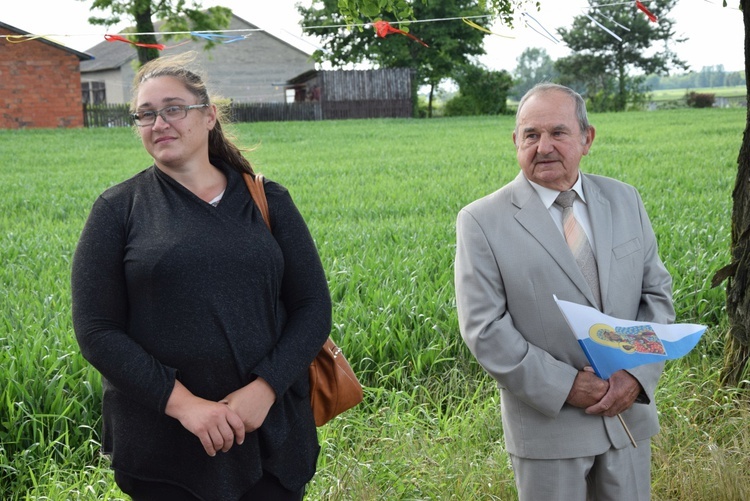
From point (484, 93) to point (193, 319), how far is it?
141ft

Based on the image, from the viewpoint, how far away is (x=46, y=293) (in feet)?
20.2

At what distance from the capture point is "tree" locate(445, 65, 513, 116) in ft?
144

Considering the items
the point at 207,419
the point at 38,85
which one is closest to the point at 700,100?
the point at 38,85

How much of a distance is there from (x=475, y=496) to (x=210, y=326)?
1443 mm

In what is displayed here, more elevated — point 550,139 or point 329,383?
point 550,139

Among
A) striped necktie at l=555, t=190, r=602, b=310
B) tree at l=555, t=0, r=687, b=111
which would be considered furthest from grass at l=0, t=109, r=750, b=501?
tree at l=555, t=0, r=687, b=111

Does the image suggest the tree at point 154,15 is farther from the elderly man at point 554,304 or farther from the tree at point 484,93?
the elderly man at point 554,304

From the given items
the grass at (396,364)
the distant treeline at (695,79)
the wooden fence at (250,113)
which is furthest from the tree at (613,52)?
the grass at (396,364)

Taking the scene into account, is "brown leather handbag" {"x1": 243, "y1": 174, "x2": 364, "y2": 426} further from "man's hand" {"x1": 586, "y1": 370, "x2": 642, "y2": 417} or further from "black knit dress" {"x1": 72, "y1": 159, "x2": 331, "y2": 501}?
"man's hand" {"x1": 586, "y1": 370, "x2": 642, "y2": 417}

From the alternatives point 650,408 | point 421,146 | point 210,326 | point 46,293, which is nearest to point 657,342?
point 650,408

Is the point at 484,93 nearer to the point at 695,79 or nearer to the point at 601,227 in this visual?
the point at 695,79

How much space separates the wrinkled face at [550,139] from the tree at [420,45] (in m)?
45.4

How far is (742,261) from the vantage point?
3.77 metres

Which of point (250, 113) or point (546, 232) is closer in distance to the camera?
point (546, 232)
